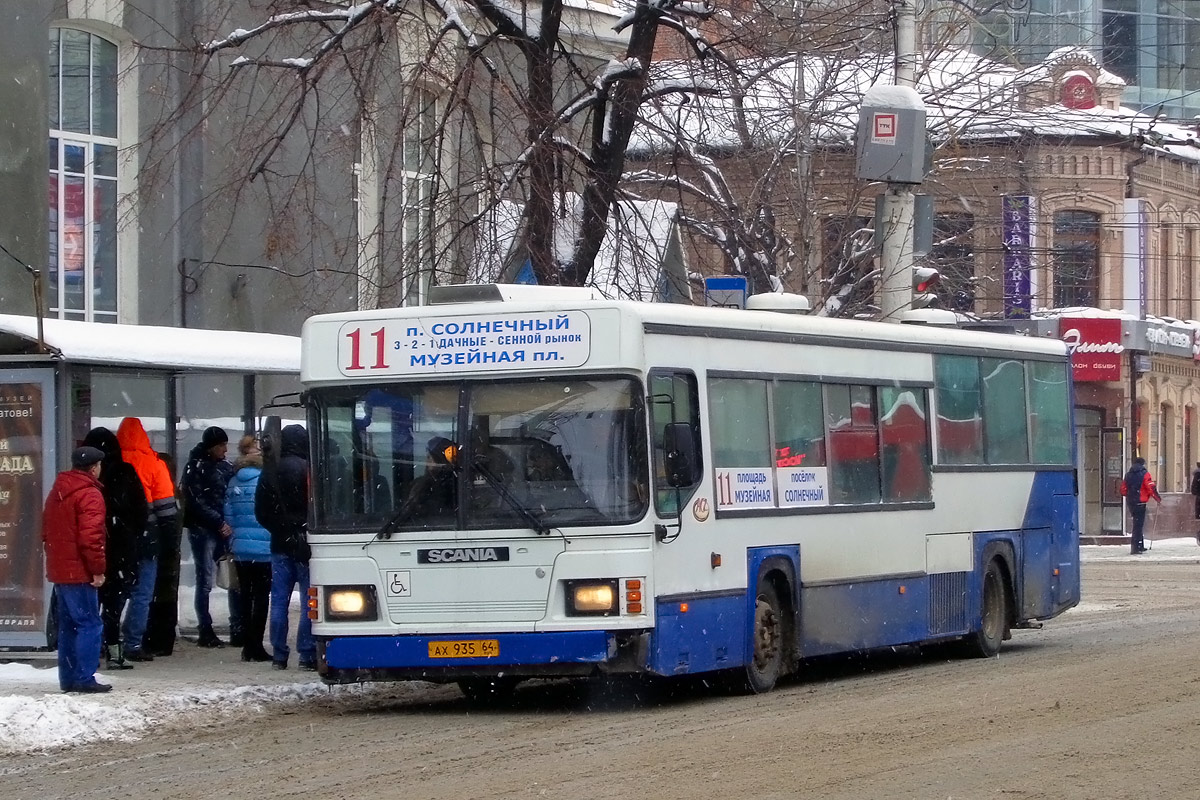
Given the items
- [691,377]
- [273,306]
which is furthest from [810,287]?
[691,377]

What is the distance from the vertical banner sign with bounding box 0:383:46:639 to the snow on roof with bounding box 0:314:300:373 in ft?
1.45

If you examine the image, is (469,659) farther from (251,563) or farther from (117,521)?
(251,563)

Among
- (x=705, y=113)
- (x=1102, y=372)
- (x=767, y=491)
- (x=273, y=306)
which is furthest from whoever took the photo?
(x=1102, y=372)

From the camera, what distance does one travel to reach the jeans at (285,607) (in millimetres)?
14875

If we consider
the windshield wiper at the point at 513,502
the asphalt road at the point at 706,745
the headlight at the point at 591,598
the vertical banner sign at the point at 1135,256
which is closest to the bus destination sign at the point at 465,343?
the windshield wiper at the point at 513,502

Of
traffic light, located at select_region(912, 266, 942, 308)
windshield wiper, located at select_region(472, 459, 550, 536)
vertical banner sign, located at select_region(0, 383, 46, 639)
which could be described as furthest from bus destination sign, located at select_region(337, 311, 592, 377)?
traffic light, located at select_region(912, 266, 942, 308)

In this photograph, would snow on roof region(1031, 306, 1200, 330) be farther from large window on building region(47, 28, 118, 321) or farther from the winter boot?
the winter boot

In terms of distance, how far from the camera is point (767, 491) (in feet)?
45.3

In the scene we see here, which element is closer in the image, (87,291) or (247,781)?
Answer: (247,781)

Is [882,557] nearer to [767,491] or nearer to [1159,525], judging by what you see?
[767,491]

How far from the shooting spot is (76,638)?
42.0 ft

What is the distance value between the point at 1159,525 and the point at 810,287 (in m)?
18.3

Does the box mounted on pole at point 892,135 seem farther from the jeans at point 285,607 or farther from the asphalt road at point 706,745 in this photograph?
the jeans at point 285,607

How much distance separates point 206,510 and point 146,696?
13.2 ft
